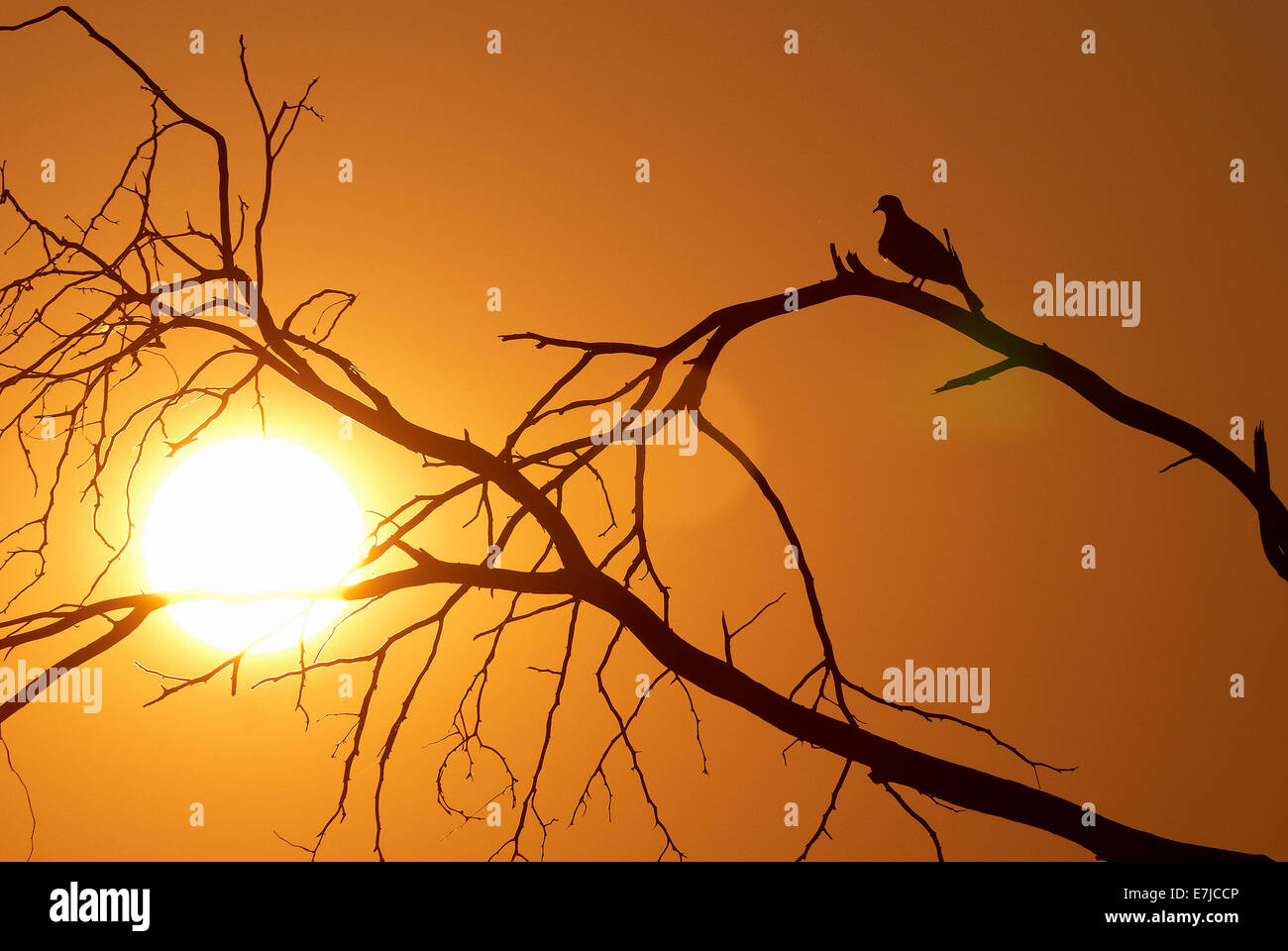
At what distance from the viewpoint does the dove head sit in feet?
9.23

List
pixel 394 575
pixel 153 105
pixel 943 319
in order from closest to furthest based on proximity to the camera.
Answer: pixel 394 575 < pixel 153 105 < pixel 943 319

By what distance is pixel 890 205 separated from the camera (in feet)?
9.39

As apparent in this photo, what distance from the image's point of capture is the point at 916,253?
2.74 metres

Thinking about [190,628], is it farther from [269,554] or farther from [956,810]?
[956,810]

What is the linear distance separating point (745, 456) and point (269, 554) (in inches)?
39.4

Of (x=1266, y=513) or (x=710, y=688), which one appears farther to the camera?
(x=1266, y=513)

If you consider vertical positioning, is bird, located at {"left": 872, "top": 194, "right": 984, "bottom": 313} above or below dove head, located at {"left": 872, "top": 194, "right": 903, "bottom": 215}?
below

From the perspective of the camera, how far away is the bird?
8.86 feet

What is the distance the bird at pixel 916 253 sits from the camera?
270cm

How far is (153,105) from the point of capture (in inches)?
81.6

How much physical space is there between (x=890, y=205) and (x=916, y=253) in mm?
216

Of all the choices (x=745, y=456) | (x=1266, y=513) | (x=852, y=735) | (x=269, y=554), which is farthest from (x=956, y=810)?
(x=269, y=554)

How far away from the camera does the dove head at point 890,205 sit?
2812mm

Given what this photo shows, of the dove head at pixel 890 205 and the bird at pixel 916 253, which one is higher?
the dove head at pixel 890 205
